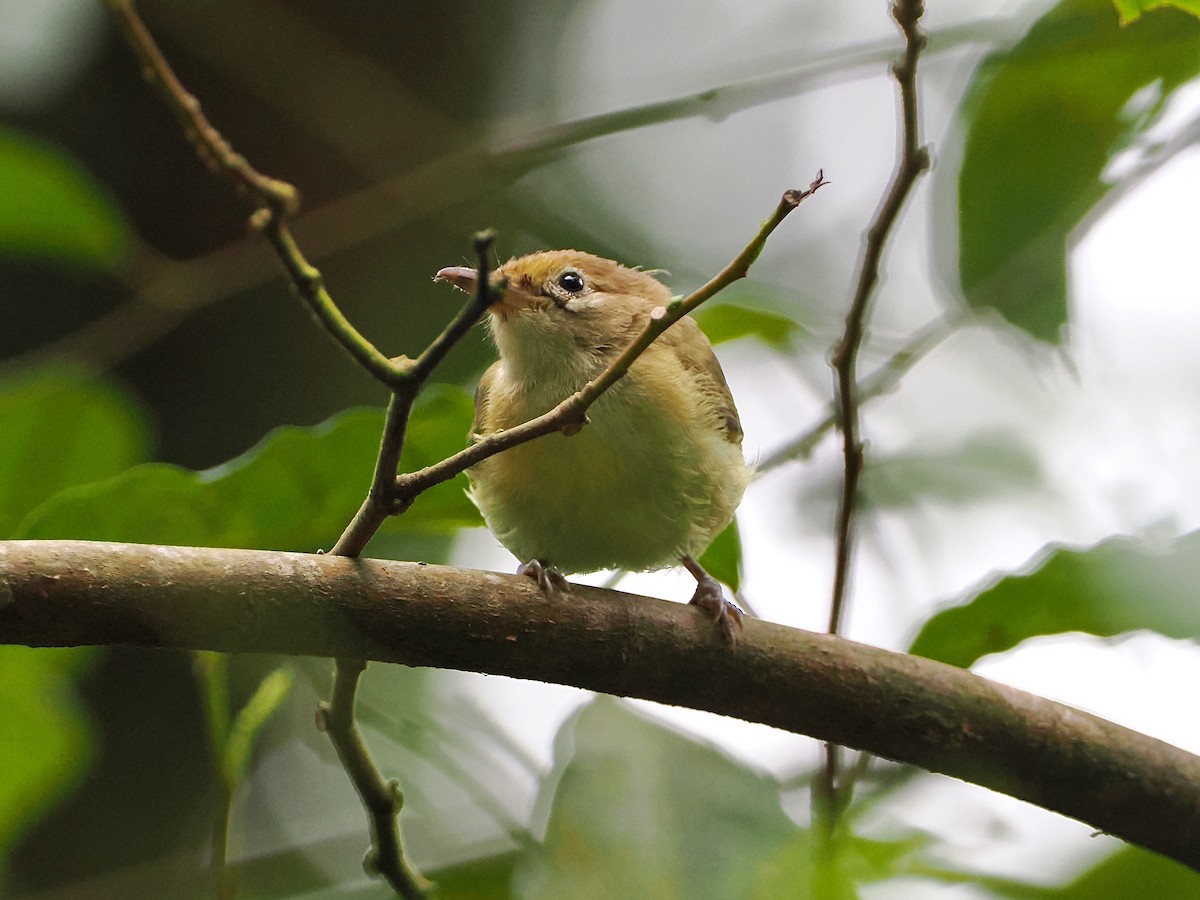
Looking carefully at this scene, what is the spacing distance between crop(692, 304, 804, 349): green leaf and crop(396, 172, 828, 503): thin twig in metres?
1.11

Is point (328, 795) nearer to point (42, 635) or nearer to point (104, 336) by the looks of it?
point (104, 336)

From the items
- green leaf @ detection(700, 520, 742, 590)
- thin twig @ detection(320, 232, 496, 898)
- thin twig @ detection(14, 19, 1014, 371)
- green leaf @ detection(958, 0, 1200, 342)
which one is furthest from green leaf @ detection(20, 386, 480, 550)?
green leaf @ detection(958, 0, 1200, 342)

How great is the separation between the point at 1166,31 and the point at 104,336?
10.2 ft

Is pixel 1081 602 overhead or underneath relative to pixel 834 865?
overhead

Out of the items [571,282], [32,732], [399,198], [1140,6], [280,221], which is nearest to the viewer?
[280,221]

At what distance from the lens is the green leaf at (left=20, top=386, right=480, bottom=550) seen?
2.21 metres

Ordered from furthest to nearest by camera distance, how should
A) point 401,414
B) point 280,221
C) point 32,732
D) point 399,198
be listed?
1. point 399,198
2. point 32,732
3. point 401,414
4. point 280,221

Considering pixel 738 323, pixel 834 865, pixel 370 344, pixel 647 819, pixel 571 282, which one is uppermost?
pixel 571 282

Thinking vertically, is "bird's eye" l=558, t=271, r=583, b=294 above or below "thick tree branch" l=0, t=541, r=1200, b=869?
above

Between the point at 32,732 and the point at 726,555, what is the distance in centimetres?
146

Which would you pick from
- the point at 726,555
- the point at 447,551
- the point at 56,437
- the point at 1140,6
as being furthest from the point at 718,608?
the point at 56,437

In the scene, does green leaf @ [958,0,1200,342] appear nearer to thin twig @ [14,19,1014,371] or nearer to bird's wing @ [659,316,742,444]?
thin twig @ [14,19,1014,371]

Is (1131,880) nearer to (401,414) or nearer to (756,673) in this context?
(756,673)

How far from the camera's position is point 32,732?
250 centimetres
